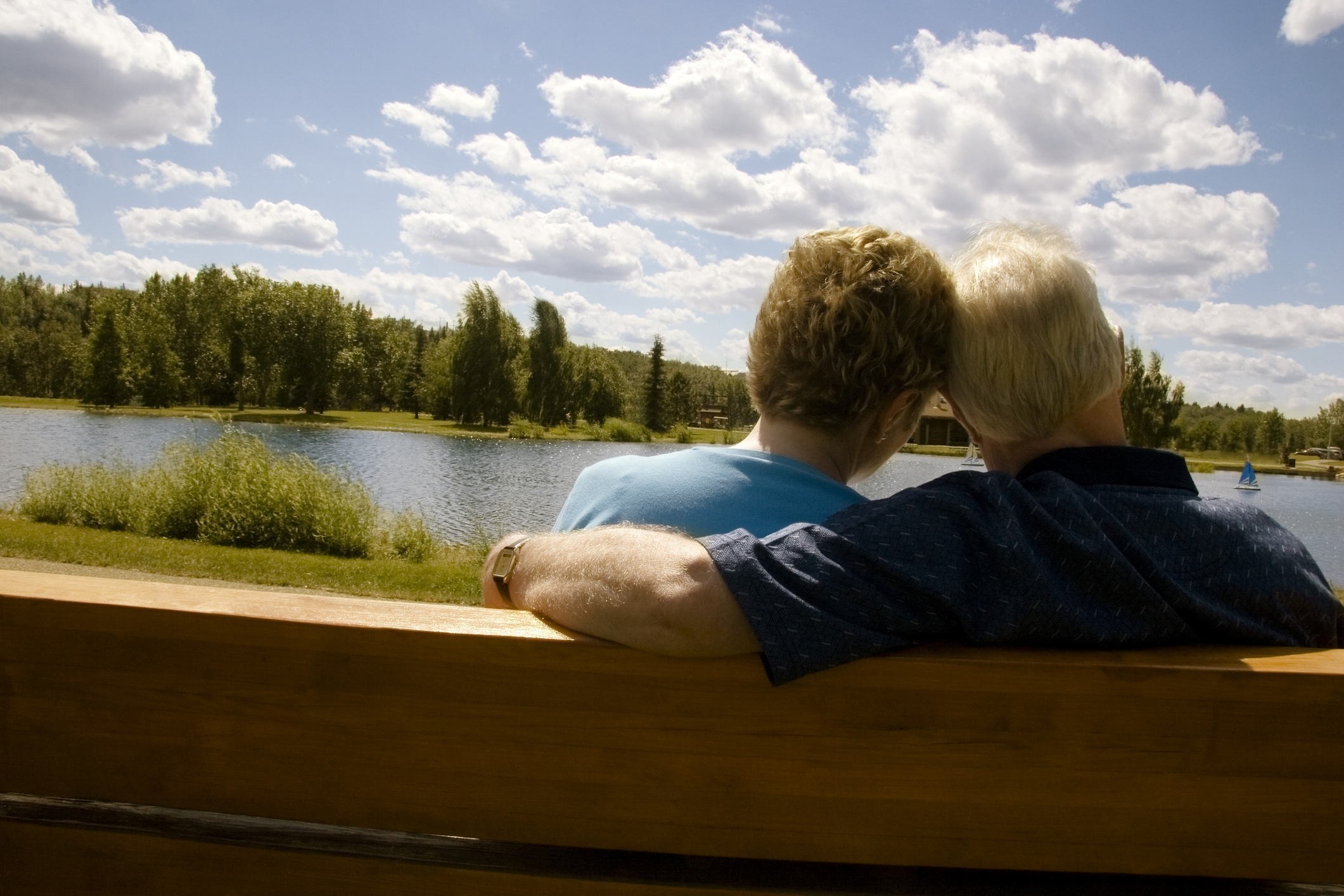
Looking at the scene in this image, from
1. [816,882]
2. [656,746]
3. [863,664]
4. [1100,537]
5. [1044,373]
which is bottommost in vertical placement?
[816,882]

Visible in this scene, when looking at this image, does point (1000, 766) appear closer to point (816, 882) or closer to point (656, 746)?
point (816, 882)

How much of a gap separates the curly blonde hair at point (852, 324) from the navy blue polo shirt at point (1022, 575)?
47cm

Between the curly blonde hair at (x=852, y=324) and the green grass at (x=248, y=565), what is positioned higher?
the curly blonde hair at (x=852, y=324)

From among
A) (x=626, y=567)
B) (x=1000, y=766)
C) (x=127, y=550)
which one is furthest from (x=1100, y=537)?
(x=127, y=550)

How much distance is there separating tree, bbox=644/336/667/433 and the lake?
21924 mm

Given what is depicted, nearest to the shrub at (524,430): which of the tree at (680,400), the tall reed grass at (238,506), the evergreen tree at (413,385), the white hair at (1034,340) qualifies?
the tree at (680,400)

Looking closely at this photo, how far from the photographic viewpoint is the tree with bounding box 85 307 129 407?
51.0m

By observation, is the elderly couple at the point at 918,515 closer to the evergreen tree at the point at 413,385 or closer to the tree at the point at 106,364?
the tree at the point at 106,364

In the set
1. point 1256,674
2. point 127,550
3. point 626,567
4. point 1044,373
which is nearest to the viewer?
point 1256,674

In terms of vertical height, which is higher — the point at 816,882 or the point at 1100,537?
the point at 1100,537

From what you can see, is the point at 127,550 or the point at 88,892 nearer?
the point at 88,892

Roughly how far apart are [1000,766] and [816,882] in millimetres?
231

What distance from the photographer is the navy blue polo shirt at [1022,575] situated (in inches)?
36.7

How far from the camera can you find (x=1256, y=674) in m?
0.87
